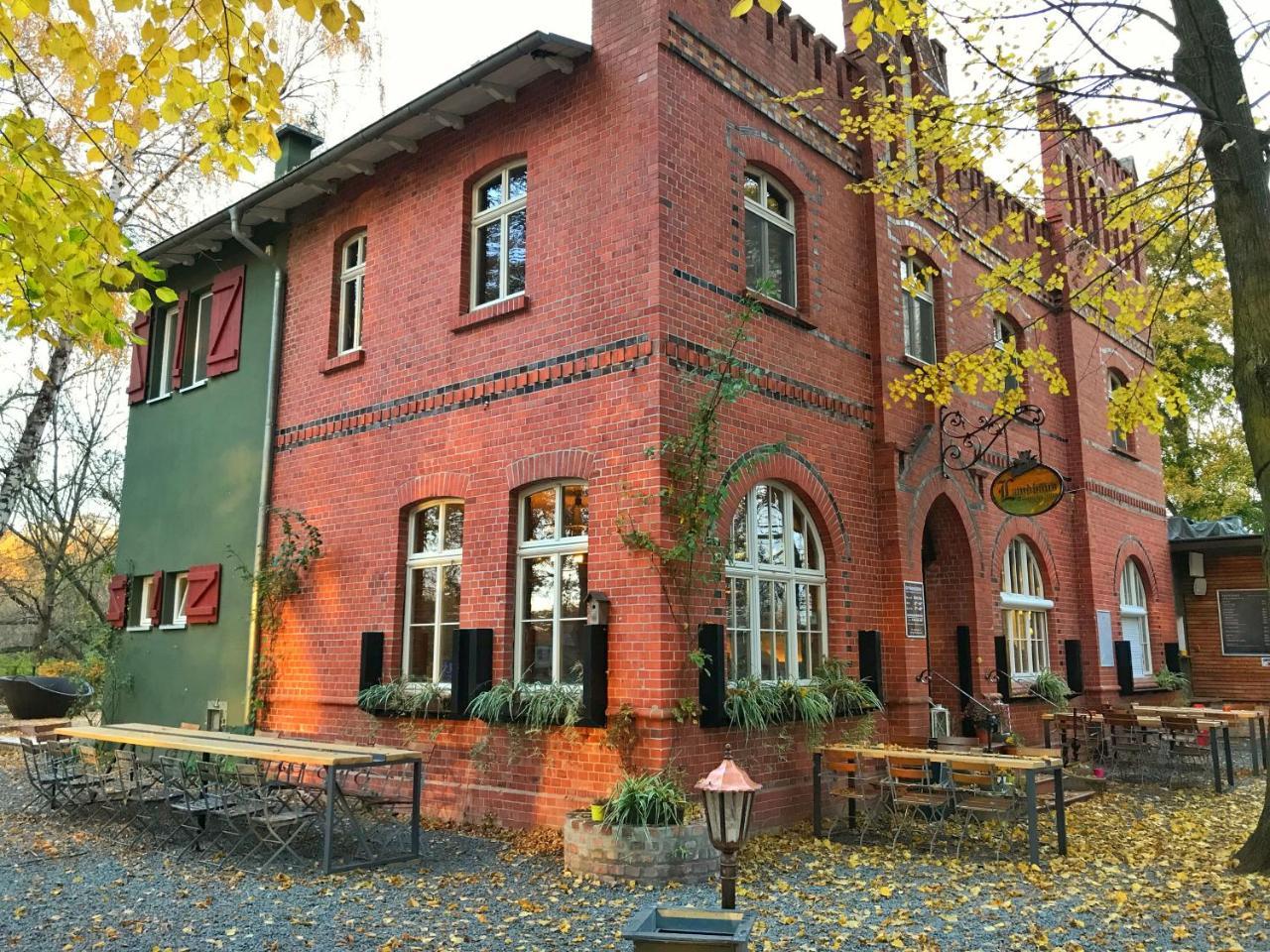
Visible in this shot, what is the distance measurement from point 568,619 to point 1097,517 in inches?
401

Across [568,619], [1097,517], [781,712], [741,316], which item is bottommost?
[781,712]

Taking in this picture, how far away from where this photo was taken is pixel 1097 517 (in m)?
15.4

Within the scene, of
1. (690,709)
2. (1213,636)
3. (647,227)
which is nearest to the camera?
(690,709)

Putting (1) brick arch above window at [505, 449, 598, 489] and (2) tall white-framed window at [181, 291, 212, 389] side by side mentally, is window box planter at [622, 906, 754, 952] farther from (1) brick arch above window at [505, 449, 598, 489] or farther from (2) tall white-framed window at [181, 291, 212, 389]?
(2) tall white-framed window at [181, 291, 212, 389]

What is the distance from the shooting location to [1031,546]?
46.1 ft

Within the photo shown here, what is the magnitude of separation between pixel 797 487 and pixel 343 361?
212 inches

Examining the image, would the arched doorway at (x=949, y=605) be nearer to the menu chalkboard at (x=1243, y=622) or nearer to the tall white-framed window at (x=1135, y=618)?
the tall white-framed window at (x=1135, y=618)

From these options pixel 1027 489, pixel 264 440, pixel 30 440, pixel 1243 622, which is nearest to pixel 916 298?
pixel 1027 489

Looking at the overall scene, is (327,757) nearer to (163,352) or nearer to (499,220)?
(499,220)

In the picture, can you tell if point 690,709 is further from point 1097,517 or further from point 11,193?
point 1097,517

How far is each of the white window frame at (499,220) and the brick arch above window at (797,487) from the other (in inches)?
115

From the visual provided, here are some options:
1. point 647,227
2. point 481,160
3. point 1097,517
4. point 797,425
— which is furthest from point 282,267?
point 1097,517

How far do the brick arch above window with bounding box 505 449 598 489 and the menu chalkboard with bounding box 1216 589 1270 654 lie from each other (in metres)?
14.6

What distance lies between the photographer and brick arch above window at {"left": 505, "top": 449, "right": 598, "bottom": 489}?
877 cm
